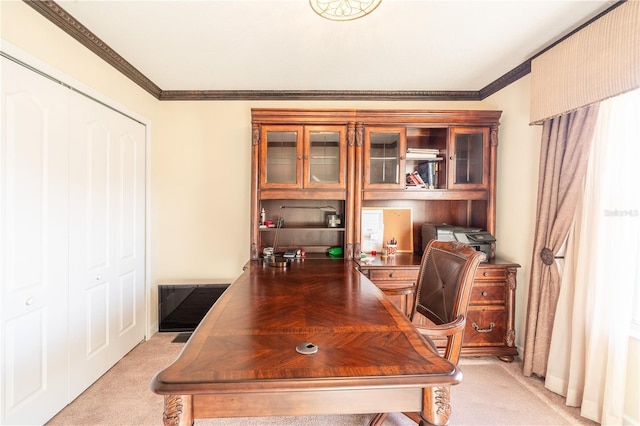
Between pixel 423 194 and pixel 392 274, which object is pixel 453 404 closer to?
pixel 392 274

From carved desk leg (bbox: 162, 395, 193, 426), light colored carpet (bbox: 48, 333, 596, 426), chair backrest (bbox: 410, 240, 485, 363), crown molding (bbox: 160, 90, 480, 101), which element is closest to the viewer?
carved desk leg (bbox: 162, 395, 193, 426)

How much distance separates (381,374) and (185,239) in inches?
110

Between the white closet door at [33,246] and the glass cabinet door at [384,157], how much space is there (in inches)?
92.6

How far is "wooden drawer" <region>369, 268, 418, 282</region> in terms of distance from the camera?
247 cm

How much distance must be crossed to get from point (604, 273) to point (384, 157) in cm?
178

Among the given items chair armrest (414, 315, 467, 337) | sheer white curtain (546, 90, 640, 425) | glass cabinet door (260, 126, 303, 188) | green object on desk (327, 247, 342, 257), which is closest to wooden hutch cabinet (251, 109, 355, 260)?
glass cabinet door (260, 126, 303, 188)

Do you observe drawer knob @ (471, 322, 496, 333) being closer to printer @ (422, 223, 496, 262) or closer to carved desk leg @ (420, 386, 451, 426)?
printer @ (422, 223, 496, 262)

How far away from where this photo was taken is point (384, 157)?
107 inches

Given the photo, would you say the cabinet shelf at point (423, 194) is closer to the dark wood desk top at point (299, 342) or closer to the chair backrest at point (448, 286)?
the chair backrest at point (448, 286)

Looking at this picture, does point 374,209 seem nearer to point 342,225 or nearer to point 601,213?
point 342,225

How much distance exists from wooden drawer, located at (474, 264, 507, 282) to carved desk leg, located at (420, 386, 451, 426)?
182cm

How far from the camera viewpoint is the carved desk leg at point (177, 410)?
0.85 metres

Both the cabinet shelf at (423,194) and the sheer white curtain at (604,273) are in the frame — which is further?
the cabinet shelf at (423,194)

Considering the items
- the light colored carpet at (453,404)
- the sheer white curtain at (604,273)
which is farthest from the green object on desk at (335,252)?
the sheer white curtain at (604,273)
